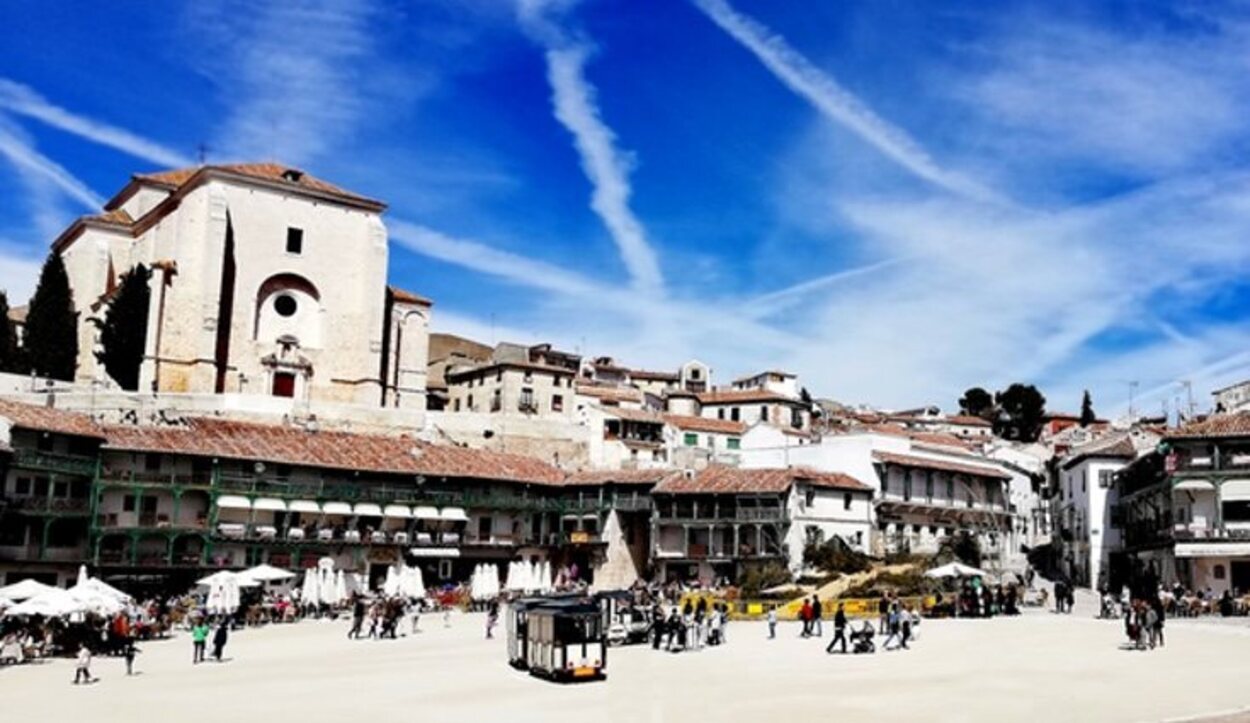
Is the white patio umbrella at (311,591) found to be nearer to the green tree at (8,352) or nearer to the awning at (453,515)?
the awning at (453,515)

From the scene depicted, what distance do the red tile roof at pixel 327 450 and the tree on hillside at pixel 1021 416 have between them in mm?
76589

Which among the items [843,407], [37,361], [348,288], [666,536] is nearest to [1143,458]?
[666,536]

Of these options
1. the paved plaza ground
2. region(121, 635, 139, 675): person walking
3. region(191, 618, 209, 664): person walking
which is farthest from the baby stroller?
region(121, 635, 139, 675): person walking

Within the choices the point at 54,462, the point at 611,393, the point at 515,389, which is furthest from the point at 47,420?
the point at 611,393

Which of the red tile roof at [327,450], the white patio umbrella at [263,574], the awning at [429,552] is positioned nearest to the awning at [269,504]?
the red tile roof at [327,450]

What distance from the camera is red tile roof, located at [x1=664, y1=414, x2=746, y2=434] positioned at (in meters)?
80.5

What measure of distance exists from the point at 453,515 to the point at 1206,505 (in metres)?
33.3

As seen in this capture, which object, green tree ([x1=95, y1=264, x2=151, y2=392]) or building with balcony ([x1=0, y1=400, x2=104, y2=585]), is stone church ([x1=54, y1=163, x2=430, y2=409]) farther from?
building with balcony ([x1=0, y1=400, x2=104, y2=585])

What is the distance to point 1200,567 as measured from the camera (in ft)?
172

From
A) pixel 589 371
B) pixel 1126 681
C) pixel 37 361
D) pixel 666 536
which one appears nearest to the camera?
pixel 1126 681

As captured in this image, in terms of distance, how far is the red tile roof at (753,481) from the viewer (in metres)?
58.2

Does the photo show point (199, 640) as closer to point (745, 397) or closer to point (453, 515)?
point (453, 515)

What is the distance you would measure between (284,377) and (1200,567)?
4914 cm

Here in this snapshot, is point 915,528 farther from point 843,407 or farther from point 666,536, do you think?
point 843,407
